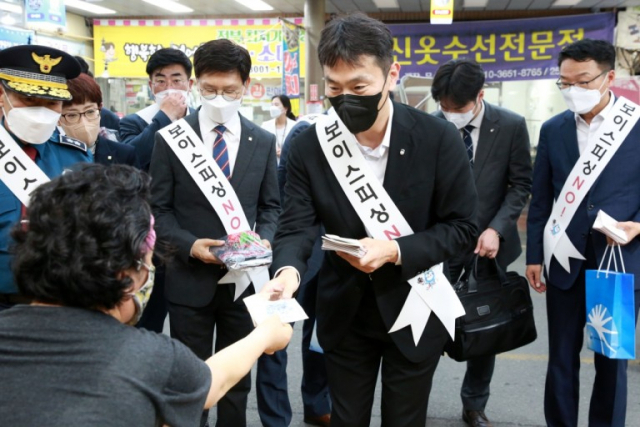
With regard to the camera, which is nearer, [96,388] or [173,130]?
[96,388]

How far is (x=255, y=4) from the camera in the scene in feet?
41.2

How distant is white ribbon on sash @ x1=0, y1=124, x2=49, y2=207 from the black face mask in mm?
1144

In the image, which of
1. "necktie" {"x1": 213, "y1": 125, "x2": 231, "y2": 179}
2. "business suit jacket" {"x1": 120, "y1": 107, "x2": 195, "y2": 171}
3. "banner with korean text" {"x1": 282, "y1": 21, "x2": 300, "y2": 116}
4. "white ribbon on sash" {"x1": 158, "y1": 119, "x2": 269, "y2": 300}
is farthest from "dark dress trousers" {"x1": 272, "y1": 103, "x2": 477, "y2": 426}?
"banner with korean text" {"x1": 282, "y1": 21, "x2": 300, "y2": 116}

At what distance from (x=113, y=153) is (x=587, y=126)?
231 cm

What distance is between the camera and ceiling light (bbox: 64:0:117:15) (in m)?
12.3

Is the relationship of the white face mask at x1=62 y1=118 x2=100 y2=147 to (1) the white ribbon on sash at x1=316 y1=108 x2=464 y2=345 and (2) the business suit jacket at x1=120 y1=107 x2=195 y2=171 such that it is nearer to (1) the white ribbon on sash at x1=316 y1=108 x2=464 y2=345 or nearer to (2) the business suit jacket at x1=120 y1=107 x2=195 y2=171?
(2) the business suit jacket at x1=120 y1=107 x2=195 y2=171

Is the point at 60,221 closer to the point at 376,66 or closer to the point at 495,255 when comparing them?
the point at 376,66

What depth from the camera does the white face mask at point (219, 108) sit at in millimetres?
2832

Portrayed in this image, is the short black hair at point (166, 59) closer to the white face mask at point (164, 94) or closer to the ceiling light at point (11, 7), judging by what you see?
the white face mask at point (164, 94)

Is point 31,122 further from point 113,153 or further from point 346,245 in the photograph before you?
point 346,245

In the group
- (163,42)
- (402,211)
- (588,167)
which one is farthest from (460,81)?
(163,42)

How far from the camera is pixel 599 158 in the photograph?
9.29 feet

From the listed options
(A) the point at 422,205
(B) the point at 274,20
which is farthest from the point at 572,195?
(B) the point at 274,20

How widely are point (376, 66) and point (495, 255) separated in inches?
59.1
